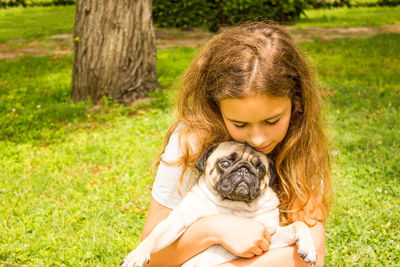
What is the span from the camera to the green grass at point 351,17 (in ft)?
47.0

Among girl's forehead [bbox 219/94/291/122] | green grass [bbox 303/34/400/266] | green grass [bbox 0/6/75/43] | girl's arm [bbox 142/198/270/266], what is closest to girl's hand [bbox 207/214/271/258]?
girl's arm [bbox 142/198/270/266]

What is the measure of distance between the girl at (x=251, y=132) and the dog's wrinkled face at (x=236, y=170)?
85mm

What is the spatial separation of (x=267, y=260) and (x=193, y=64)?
1.38 metres

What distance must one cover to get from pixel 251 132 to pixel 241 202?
0.48m

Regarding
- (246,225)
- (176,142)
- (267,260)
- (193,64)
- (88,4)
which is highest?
(88,4)

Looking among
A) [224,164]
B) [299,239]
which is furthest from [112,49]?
[299,239]

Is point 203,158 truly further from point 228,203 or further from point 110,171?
point 110,171

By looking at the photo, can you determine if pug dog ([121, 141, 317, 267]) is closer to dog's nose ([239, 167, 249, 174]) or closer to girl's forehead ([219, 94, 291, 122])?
dog's nose ([239, 167, 249, 174])

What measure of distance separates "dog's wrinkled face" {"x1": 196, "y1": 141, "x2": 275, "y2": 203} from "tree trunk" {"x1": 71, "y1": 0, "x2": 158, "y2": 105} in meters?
3.98

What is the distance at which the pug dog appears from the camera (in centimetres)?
237

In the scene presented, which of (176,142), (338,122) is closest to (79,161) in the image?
(176,142)

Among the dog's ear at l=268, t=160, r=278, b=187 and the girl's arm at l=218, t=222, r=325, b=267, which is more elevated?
the dog's ear at l=268, t=160, r=278, b=187

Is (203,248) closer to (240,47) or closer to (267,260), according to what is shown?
(267,260)

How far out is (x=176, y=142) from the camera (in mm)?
2721
